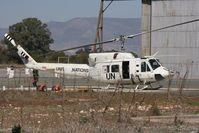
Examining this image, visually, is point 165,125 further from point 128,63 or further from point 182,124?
point 128,63

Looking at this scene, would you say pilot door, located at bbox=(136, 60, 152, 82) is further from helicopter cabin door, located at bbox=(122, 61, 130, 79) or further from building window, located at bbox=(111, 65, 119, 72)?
building window, located at bbox=(111, 65, 119, 72)

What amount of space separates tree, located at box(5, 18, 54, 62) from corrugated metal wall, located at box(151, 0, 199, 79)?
220 feet

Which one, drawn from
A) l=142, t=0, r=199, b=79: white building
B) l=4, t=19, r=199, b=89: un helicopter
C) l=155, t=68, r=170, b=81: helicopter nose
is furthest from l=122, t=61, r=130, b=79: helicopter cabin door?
l=142, t=0, r=199, b=79: white building

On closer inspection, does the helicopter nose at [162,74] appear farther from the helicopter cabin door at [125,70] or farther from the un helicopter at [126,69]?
the helicopter cabin door at [125,70]

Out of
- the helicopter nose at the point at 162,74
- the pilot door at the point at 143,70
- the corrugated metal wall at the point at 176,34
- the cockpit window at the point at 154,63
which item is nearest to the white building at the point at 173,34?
the corrugated metal wall at the point at 176,34

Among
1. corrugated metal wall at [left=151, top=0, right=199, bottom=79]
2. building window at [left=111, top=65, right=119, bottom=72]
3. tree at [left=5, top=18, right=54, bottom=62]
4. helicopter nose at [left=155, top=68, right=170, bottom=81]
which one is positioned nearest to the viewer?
helicopter nose at [left=155, top=68, right=170, bottom=81]

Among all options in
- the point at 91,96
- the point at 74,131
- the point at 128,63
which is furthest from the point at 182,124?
the point at 128,63

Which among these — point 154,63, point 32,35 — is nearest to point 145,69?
point 154,63

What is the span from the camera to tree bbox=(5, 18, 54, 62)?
4951 inches

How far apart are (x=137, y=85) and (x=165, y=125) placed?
864 inches

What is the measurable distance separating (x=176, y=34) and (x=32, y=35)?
244 feet

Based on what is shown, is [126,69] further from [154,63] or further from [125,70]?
[154,63]

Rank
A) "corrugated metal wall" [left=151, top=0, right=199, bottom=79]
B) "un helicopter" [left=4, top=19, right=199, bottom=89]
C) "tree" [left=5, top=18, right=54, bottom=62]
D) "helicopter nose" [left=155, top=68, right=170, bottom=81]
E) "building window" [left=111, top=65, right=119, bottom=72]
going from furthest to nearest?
"tree" [left=5, top=18, right=54, bottom=62], "corrugated metal wall" [left=151, top=0, right=199, bottom=79], "building window" [left=111, top=65, right=119, bottom=72], "un helicopter" [left=4, top=19, right=199, bottom=89], "helicopter nose" [left=155, top=68, right=170, bottom=81]

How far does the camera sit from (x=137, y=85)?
37031mm
